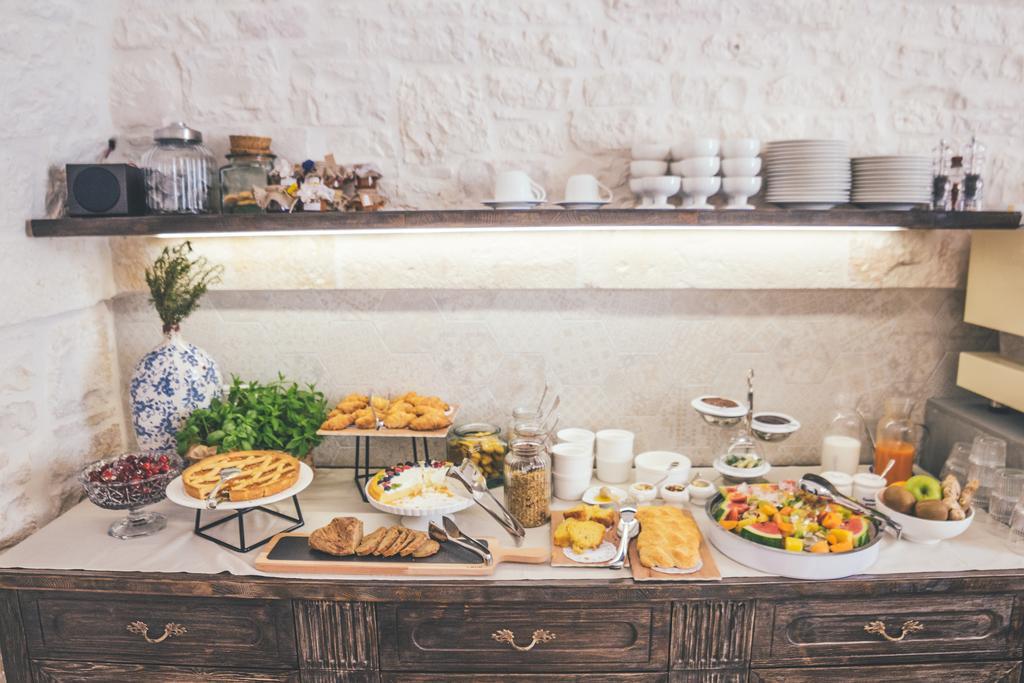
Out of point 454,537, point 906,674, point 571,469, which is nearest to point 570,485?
point 571,469

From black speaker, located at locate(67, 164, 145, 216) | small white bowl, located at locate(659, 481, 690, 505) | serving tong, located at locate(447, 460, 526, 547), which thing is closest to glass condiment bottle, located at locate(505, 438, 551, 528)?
serving tong, located at locate(447, 460, 526, 547)

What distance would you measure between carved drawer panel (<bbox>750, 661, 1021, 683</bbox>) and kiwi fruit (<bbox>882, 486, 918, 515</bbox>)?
39cm

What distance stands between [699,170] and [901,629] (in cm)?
134

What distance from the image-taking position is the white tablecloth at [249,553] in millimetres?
1707

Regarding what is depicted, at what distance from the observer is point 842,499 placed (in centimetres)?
190

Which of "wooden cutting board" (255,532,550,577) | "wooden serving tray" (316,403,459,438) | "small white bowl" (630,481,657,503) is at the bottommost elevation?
"wooden cutting board" (255,532,550,577)

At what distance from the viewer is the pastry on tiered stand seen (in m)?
1.78

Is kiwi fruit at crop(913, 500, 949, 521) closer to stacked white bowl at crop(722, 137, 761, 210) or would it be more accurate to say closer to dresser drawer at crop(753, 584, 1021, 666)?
dresser drawer at crop(753, 584, 1021, 666)

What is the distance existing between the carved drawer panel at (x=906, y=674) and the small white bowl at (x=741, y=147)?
1.43m

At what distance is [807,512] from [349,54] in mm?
1909

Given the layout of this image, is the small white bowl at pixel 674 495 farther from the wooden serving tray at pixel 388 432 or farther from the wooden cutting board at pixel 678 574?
the wooden serving tray at pixel 388 432

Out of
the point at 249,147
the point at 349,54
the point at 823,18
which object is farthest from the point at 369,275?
the point at 823,18

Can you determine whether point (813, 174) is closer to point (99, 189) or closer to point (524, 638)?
point (524, 638)

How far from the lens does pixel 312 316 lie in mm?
2324
